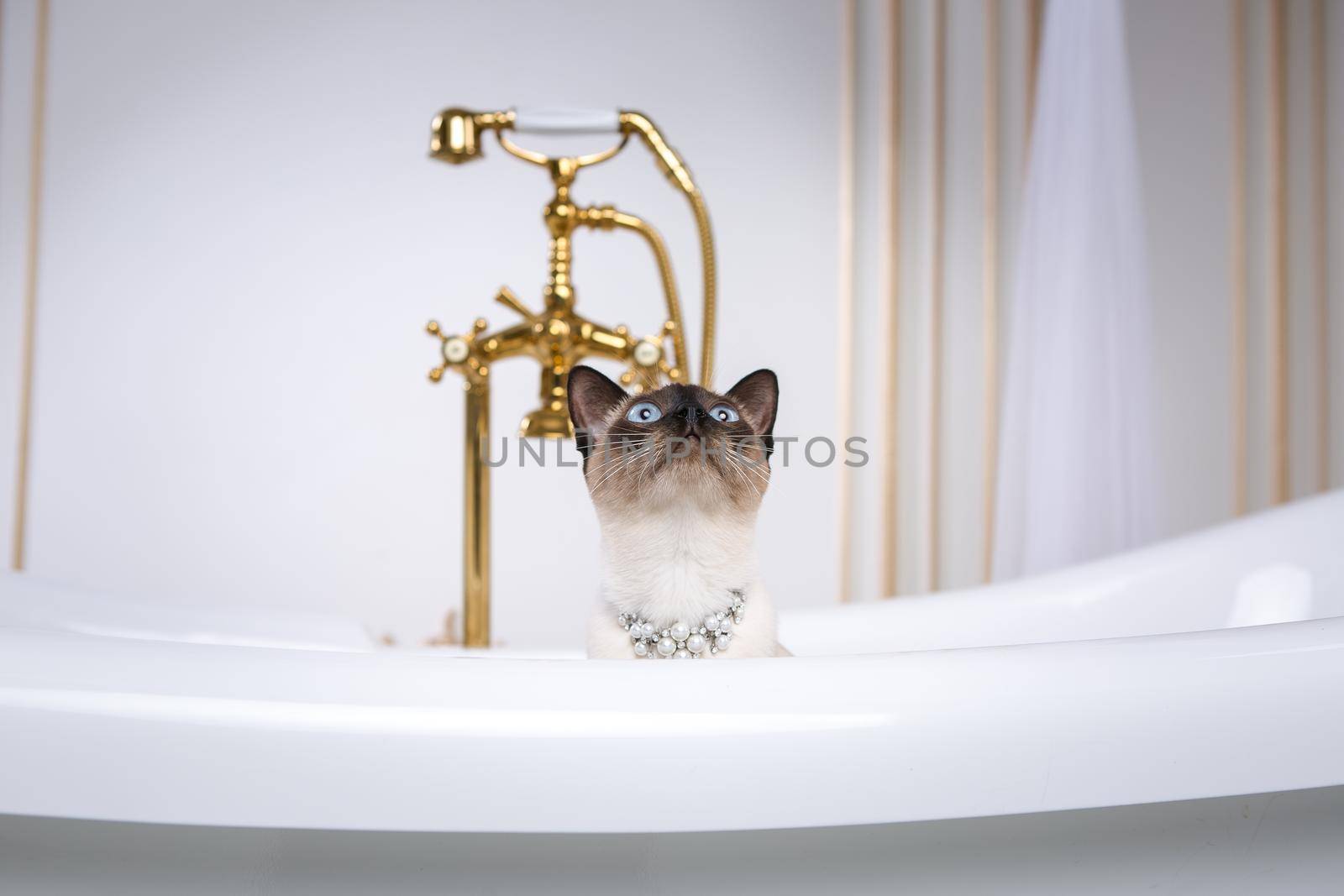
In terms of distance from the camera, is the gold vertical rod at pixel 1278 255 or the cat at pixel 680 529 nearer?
the cat at pixel 680 529

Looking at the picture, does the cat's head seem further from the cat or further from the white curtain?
the white curtain

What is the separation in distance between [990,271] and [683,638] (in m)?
1.50

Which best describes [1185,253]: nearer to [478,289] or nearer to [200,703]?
[478,289]

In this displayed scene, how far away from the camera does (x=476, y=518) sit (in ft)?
3.62

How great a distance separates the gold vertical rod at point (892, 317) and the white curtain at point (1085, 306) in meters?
→ 0.44

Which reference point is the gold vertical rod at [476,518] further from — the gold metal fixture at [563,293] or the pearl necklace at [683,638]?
the pearl necklace at [683,638]

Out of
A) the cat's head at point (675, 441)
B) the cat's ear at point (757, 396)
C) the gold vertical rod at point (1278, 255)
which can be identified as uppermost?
the gold vertical rod at point (1278, 255)

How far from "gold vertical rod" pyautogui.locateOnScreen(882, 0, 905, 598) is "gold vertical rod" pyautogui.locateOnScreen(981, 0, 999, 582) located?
171mm

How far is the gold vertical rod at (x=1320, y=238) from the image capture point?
184 cm

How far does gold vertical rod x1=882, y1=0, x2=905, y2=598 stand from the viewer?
1.87 meters

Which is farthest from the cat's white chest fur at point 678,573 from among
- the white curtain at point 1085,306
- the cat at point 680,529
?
the white curtain at point 1085,306

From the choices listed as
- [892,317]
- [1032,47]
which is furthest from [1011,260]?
[1032,47]

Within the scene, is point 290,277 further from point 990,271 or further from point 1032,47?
point 1032,47

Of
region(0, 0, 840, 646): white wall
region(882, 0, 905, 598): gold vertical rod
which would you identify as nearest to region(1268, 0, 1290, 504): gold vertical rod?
region(882, 0, 905, 598): gold vertical rod
